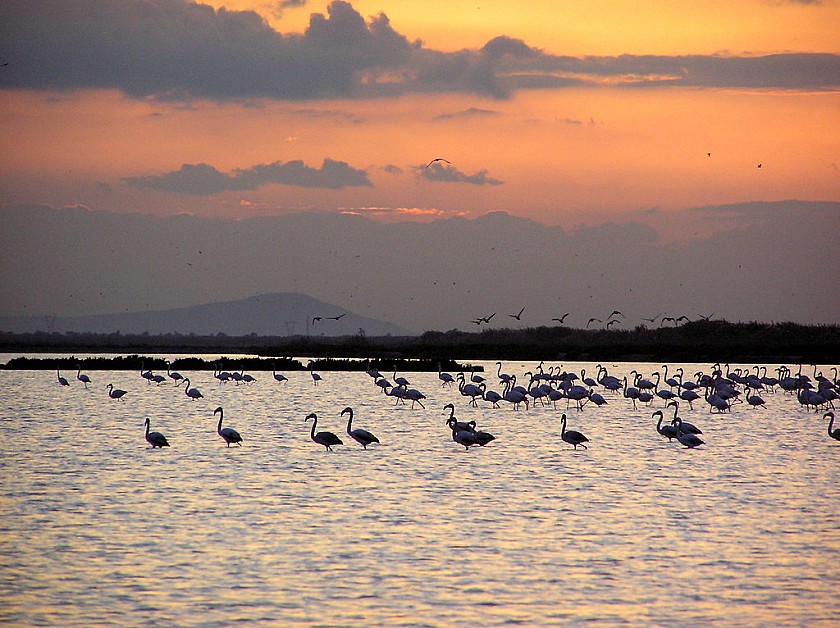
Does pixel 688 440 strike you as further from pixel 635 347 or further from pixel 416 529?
pixel 635 347

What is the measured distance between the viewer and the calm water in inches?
428

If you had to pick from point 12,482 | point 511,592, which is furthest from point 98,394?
point 511,592

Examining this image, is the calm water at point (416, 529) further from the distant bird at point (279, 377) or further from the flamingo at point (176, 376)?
the distant bird at point (279, 377)

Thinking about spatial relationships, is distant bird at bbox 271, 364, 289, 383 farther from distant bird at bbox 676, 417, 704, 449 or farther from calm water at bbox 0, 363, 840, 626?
distant bird at bbox 676, 417, 704, 449

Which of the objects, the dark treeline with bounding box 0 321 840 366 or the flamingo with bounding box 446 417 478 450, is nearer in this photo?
the flamingo with bounding box 446 417 478 450

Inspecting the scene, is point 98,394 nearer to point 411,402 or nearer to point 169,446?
point 411,402

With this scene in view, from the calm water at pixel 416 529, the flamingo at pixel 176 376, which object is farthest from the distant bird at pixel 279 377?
the calm water at pixel 416 529

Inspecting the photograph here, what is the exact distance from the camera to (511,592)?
1137cm

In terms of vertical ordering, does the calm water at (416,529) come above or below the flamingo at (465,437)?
below

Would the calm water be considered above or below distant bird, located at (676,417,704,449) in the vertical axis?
below

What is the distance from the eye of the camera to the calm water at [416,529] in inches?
428

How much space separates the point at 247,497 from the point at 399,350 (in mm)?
63090

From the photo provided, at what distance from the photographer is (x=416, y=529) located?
579 inches

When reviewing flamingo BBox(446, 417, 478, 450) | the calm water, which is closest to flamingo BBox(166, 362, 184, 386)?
the calm water
